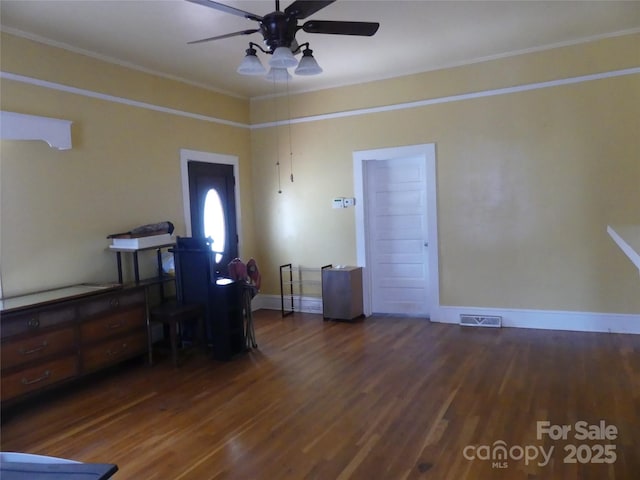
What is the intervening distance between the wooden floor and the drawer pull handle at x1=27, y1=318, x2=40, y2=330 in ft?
2.10

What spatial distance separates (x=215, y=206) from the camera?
19.8 ft

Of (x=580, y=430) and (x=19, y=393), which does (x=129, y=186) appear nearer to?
(x=19, y=393)

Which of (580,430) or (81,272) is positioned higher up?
(81,272)

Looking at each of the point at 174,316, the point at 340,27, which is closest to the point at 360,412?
the point at 174,316

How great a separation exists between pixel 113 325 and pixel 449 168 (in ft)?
12.8

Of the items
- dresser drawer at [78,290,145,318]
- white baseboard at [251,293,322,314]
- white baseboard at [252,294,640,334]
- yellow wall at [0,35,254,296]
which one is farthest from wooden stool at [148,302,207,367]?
white baseboard at [252,294,640,334]

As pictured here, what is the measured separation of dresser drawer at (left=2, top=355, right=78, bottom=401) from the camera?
3.30 m

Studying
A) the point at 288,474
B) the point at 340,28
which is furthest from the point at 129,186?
the point at 288,474

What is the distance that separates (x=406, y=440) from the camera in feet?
9.45

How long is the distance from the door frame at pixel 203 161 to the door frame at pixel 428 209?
160cm

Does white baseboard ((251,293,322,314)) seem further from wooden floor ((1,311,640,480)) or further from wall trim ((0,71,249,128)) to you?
wall trim ((0,71,249,128))

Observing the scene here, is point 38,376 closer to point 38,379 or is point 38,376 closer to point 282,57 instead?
point 38,379

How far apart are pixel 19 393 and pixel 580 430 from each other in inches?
147

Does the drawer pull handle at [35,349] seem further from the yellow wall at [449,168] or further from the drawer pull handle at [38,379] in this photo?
the yellow wall at [449,168]
